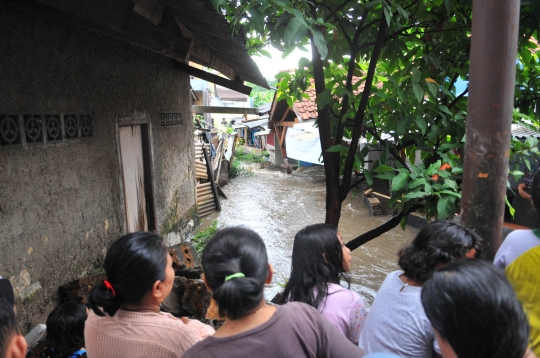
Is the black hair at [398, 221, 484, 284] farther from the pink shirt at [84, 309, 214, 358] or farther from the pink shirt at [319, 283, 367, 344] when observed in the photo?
the pink shirt at [84, 309, 214, 358]

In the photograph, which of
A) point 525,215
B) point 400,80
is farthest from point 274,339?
point 525,215

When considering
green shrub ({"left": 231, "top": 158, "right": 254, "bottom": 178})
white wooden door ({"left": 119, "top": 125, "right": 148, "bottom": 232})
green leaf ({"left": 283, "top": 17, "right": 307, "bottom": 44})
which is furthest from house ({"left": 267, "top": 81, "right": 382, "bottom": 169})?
green leaf ({"left": 283, "top": 17, "right": 307, "bottom": 44})

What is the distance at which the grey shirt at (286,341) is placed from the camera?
1.22 m

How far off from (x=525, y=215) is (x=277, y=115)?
12.3 m

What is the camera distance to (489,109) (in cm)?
147

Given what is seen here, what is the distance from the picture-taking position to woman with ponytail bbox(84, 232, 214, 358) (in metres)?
1.49

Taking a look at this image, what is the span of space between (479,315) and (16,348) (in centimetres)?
117

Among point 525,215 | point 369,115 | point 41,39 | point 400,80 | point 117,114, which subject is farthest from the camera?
point 525,215

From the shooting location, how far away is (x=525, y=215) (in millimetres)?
6801

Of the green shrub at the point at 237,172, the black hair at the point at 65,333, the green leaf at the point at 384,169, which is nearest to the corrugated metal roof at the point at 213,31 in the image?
the green leaf at the point at 384,169

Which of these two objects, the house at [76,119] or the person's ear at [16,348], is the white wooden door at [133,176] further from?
the person's ear at [16,348]

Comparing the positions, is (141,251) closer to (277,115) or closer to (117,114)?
(117,114)

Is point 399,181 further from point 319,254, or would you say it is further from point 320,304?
point 320,304

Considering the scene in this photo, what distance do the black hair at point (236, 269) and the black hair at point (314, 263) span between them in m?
0.53
